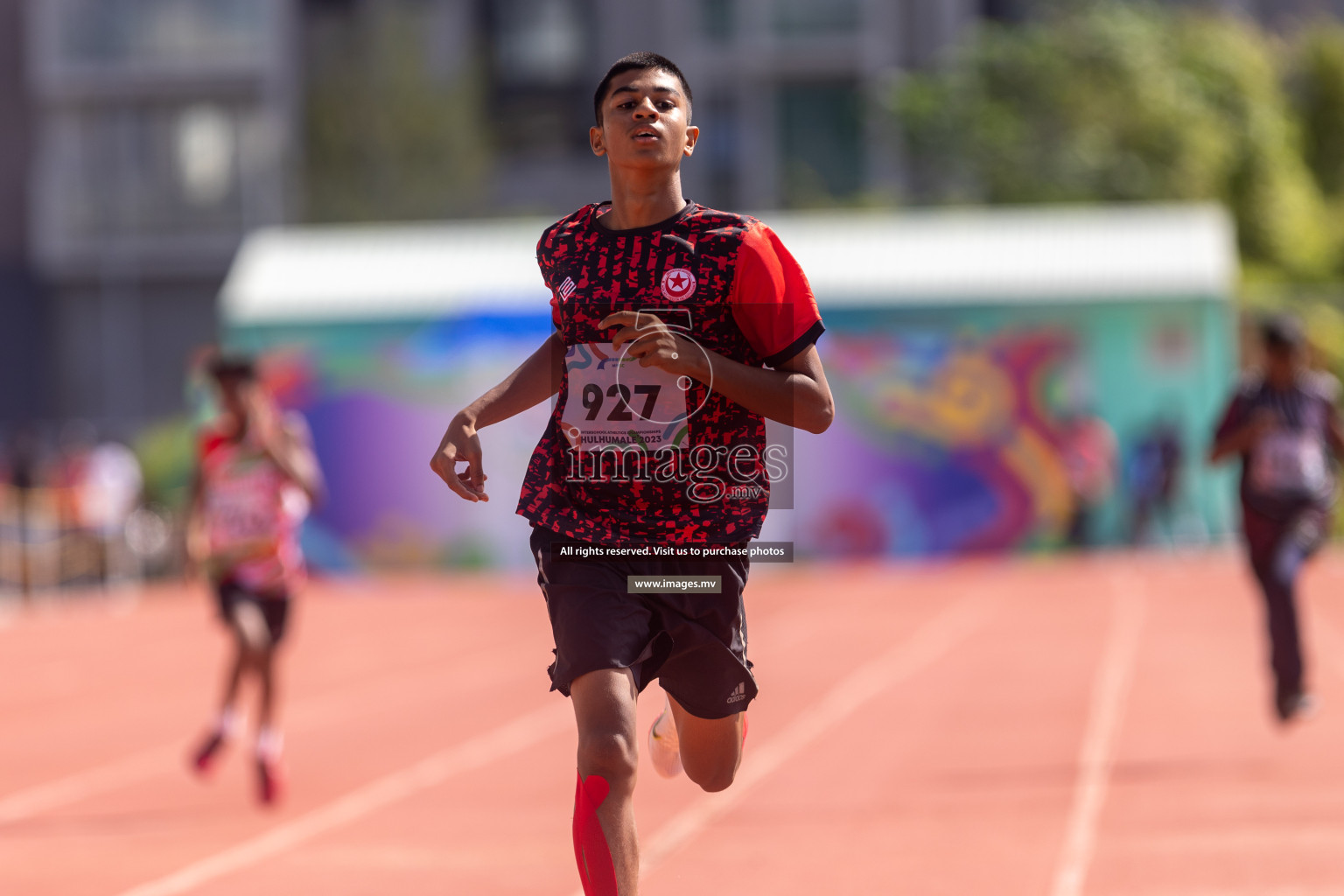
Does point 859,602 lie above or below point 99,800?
below

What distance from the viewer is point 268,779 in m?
8.59

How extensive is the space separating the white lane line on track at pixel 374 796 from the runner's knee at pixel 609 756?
3.09m

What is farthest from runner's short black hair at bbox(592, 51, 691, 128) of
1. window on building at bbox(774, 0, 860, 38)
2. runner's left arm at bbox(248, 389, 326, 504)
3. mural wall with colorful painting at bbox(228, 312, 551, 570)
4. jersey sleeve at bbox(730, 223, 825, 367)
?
window on building at bbox(774, 0, 860, 38)

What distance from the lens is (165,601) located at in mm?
23328

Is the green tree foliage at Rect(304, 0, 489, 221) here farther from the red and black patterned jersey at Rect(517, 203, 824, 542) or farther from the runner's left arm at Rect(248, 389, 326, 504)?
the red and black patterned jersey at Rect(517, 203, 824, 542)

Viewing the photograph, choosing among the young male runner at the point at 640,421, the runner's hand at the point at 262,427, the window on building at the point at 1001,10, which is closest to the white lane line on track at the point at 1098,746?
the young male runner at the point at 640,421

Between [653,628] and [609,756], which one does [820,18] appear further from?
[609,756]

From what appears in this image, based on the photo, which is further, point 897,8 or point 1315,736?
point 897,8

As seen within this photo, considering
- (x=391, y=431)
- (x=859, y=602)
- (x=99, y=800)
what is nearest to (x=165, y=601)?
(x=391, y=431)

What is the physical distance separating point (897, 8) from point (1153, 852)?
119 ft

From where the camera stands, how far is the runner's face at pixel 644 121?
4.32 meters

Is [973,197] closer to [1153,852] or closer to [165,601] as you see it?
[165,601]

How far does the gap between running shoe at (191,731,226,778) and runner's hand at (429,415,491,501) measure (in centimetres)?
477

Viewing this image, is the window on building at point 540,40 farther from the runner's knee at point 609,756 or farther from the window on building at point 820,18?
the runner's knee at point 609,756
